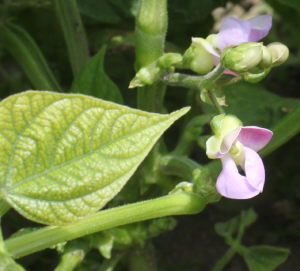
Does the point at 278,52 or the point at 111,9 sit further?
the point at 111,9

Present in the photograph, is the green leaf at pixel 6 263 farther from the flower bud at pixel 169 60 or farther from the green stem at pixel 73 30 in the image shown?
the green stem at pixel 73 30

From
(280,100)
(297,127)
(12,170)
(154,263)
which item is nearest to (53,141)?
(12,170)

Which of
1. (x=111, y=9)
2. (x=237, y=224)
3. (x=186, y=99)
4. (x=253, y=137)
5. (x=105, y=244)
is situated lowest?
(x=237, y=224)

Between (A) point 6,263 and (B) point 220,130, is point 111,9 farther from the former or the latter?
(A) point 6,263

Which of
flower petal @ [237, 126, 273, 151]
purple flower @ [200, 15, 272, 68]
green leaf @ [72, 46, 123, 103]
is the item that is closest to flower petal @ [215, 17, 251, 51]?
purple flower @ [200, 15, 272, 68]

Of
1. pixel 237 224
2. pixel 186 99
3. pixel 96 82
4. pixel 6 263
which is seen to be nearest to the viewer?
pixel 6 263

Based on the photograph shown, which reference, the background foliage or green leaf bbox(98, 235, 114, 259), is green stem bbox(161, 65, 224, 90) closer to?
green leaf bbox(98, 235, 114, 259)

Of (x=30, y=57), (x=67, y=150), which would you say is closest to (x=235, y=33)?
(x=67, y=150)
